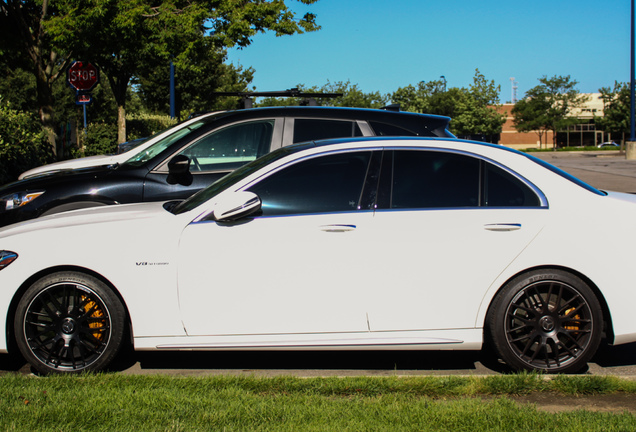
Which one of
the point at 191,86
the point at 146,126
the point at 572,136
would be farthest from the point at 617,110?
the point at 146,126

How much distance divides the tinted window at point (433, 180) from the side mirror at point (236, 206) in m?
0.95

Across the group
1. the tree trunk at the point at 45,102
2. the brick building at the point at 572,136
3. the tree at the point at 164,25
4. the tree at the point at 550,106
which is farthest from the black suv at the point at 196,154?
the brick building at the point at 572,136

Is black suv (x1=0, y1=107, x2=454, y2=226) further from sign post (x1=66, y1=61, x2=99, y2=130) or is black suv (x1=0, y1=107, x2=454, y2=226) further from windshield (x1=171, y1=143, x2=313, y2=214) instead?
sign post (x1=66, y1=61, x2=99, y2=130)

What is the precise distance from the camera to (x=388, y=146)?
4.76m

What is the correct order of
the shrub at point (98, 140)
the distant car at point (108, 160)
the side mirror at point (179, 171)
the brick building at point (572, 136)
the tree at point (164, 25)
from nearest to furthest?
1. the side mirror at point (179, 171)
2. the distant car at point (108, 160)
3. the tree at point (164, 25)
4. the shrub at point (98, 140)
5. the brick building at point (572, 136)

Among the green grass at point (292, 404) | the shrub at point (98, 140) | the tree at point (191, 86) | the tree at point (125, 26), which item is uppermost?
the tree at point (191, 86)

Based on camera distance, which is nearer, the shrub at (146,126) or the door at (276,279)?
the door at (276,279)

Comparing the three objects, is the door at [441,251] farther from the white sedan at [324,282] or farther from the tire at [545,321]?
the tire at [545,321]

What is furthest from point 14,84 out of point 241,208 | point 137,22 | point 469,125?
point 241,208

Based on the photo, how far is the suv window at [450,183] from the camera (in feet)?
15.1

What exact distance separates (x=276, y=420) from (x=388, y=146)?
6.91ft

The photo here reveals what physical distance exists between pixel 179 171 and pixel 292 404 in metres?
3.52

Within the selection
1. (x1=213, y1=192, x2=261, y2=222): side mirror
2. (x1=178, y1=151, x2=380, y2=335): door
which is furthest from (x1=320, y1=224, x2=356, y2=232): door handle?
(x1=213, y1=192, x2=261, y2=222): side mirror

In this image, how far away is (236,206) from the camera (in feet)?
14.4
